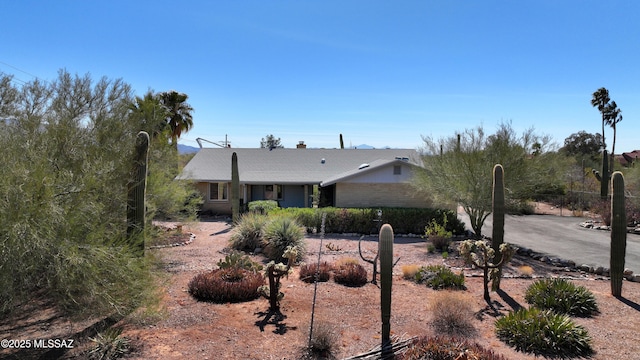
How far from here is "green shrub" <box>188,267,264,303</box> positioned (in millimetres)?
8531

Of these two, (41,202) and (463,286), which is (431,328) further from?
(41,202)

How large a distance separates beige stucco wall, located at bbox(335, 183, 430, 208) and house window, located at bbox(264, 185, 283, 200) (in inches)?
234

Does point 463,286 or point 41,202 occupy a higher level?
point 41,202

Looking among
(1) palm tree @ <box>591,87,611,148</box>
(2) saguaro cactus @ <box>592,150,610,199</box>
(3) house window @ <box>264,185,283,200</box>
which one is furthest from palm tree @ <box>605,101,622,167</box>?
(3) house window @ <box>264,185,283,200</box>

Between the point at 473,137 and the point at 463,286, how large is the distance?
7994 millimetres

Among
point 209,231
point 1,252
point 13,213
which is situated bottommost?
point 209,231

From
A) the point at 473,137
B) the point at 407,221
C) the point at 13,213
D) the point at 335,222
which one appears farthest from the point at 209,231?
the point at 13,213

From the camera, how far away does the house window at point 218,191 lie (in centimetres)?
2619

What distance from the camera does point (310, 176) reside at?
25.9m

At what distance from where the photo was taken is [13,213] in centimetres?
443

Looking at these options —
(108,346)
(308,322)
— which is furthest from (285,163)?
(108,346)

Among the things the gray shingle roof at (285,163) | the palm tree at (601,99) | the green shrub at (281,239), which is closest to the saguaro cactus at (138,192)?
the green shrub at (281,239)

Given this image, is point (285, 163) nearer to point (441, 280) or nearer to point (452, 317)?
point (441, 280)

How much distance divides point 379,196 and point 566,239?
9.00 m
